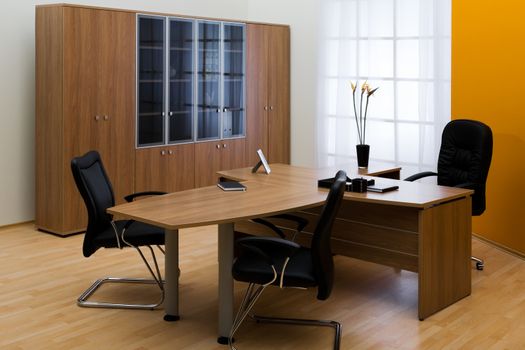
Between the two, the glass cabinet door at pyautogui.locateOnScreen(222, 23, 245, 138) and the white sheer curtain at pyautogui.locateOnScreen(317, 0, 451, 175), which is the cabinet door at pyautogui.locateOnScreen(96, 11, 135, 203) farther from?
the white sheer curtain at pyautogui.locateOnScreen(317, 0, 451, 175)

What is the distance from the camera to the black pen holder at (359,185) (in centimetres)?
488

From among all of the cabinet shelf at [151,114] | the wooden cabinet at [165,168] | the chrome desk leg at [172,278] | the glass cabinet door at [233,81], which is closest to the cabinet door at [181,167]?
the wooden cabinet at [165,168]

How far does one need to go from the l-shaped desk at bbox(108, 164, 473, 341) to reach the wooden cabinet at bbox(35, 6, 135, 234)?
2.11m

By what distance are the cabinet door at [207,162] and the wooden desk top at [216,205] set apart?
269 cm

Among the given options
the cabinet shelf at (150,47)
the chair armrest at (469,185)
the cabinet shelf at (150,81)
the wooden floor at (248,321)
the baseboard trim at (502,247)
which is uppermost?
the cabinet shelf at (150,47)

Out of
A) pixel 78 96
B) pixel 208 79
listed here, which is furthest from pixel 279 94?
pixel 78 96

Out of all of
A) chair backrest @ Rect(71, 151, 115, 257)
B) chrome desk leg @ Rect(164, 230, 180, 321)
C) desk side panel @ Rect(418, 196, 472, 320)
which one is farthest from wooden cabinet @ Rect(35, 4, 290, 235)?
desk side panel @ Rect(418, 196, 472, 320)

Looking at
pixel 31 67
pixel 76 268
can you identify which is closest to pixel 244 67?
pixel 31 67

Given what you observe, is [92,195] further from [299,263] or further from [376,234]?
[376,234]

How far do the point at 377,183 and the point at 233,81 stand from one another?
3337 mm

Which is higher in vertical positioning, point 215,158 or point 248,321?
point 215,158

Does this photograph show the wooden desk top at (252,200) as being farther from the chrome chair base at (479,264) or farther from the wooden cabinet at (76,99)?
the wooden cabinet at (76,99)

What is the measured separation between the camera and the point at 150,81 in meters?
7.20

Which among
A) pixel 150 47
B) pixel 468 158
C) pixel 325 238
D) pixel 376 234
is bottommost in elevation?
pixel 376 234
